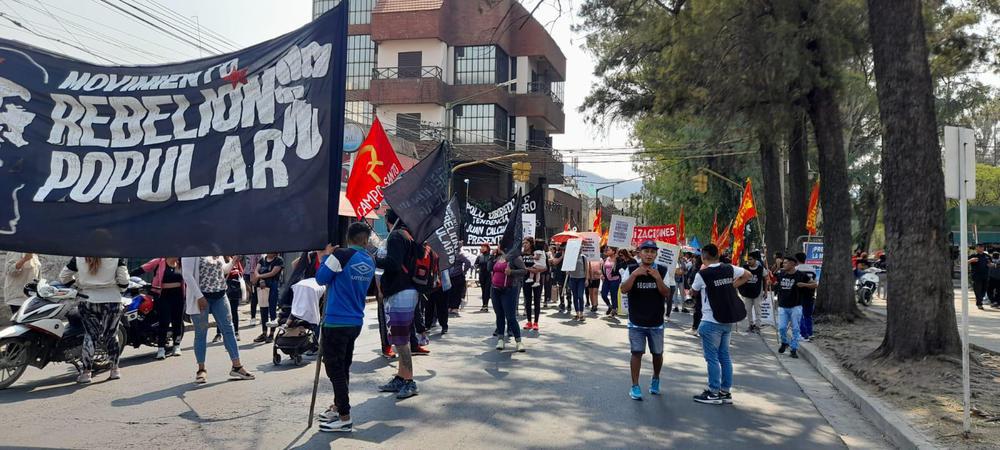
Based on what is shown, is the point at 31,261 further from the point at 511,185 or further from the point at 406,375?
the point at 511,185

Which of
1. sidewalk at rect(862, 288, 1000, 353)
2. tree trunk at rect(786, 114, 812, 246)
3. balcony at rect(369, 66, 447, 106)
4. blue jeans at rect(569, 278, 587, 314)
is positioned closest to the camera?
sidewalk at rect(862, 288, 1000, 353)

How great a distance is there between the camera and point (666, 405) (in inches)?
329

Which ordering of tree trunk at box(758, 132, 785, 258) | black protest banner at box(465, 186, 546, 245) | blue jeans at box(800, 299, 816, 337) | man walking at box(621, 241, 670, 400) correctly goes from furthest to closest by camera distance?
1. tree trunk at box(758, 132, 785, 258)
2. black protest banner at box(465, 186, 546, 245)
3. blue jeans at box(800, 299, 816, 337)
4. man walking at box(621, 241, 670, 400)

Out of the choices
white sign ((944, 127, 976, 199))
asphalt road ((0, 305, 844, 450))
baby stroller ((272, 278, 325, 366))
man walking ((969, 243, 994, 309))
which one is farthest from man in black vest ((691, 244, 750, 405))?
man walking ((969, 243, 994, 309))

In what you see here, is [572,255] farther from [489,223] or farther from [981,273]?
[981,273]

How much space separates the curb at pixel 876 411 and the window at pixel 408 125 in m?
34.4

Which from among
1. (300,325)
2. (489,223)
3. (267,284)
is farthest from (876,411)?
(489,223)

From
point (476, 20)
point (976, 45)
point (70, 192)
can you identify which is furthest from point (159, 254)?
point (476, 20)

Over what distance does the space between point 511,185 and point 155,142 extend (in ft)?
148

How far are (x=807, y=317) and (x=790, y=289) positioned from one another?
1453 mm

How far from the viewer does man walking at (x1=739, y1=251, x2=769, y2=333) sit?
1562 centimetres

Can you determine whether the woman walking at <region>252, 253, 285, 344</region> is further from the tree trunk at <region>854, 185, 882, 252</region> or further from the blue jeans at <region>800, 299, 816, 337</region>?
the tree trunk at <region>854, 185, 882, 252</region>

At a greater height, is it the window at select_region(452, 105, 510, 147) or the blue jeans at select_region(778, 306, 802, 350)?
the window at select_region(452, 105, 510, 147)

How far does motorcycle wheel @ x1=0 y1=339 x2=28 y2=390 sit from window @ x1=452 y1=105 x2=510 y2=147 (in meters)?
38.5
